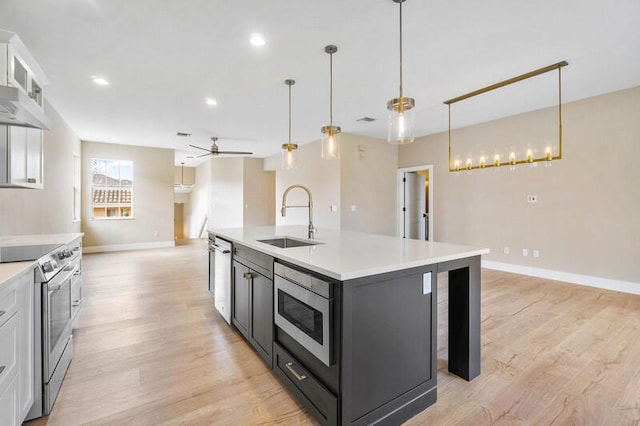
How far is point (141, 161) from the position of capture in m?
7.62

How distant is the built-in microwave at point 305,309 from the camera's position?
144cm

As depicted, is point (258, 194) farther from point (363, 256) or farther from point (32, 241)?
point (363, 256)

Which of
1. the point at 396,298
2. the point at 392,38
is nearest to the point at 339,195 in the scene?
the point at 392,38

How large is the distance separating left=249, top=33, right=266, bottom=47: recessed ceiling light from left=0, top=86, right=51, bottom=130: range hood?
1737 millimetres

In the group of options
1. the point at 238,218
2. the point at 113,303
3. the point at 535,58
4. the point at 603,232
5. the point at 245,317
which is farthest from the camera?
the point at 238,218

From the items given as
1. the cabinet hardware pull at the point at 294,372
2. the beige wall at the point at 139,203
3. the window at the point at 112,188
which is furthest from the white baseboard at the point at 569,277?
the window at the point at 112,188

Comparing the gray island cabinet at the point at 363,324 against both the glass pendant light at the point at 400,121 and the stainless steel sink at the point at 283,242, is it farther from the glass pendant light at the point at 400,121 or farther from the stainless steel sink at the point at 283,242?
the glass pendant light at the point at 400,121

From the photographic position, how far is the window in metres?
7.13

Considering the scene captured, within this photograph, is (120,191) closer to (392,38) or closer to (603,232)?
(392,38)

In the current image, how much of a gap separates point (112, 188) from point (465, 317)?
328 inches

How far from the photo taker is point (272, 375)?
207cm

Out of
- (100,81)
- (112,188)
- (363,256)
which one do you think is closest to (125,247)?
(112,188)

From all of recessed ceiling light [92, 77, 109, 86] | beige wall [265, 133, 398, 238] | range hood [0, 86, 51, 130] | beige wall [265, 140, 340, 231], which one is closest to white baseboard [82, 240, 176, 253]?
beige wall [265, 140, 340, 231]

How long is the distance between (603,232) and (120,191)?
32.2 feet
